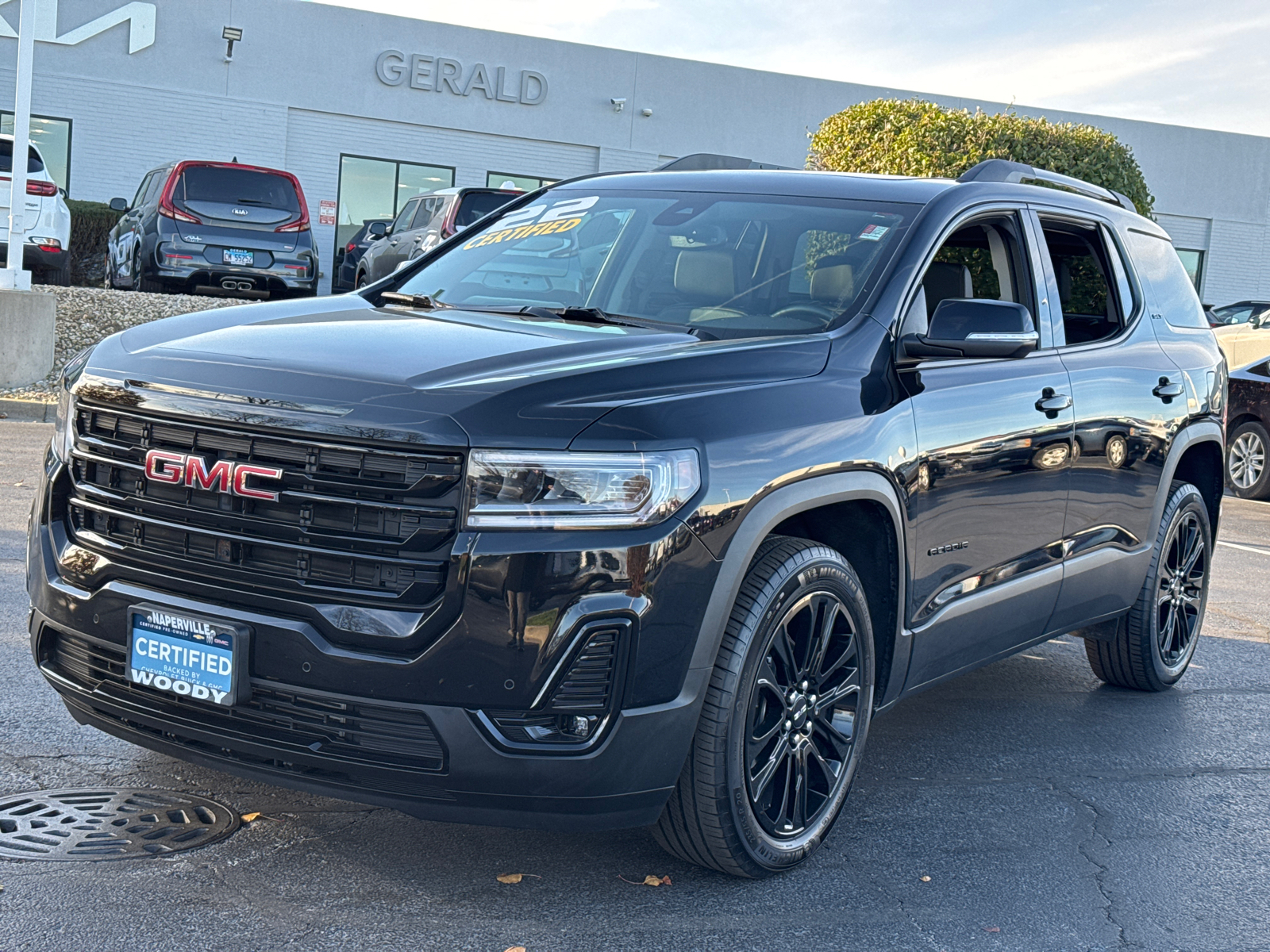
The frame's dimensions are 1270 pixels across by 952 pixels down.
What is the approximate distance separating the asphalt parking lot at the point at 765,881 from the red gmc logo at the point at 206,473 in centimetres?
94

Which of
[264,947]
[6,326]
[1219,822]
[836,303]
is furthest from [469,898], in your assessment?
[6,326]

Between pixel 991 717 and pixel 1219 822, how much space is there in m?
1.12

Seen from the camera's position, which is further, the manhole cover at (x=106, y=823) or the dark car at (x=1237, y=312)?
the dark car at (x=1237, y=312)

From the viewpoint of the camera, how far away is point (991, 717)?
5.28 meters

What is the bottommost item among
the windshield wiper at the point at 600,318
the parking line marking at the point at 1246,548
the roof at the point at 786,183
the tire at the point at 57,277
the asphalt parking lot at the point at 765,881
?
the asphalt parking lot at the point at 765,881

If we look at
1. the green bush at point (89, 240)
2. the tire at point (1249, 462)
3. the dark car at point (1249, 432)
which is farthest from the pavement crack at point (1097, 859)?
the green bush at point (89, 240)

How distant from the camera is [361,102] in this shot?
90.2ft

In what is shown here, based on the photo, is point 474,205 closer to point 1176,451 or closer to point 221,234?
point 221,234

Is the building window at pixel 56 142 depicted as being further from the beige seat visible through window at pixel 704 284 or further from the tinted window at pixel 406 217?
the beige seat visible through window at pixel 704 284

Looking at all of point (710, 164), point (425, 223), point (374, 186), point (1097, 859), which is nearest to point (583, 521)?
point (1097, 859)

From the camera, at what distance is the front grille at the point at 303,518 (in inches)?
114

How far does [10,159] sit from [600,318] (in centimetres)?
1307

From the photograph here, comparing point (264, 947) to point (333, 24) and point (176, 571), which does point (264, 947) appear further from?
point (333, 24)

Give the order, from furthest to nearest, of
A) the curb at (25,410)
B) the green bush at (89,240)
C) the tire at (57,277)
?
the green bush at (89,240) < the tire at (57,277) < the curb at (25,410)
